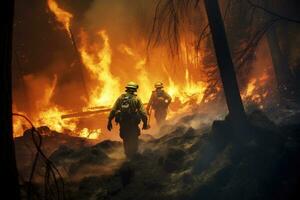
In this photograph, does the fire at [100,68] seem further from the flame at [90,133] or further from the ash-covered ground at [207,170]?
the ash-covered ground at [207,170]

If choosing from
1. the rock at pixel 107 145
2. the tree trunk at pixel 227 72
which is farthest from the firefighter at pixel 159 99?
the tree trunk at pixel 227 72

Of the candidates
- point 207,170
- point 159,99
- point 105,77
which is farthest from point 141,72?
point 207,170

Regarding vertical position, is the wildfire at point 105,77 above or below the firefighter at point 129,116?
above

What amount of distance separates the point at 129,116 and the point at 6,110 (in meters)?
6.67

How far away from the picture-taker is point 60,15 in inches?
878

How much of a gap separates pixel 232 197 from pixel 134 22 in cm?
1833

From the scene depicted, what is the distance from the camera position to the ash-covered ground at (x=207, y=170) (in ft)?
19.9

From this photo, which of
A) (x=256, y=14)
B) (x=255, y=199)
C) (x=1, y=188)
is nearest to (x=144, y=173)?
(x=255, y=199)

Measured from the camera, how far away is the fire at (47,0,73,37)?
22.2 m

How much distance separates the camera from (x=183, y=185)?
689cm

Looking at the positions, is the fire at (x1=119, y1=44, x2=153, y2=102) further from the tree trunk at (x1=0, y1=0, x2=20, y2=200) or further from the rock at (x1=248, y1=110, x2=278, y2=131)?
the tree trunk at (x1=0, y1=0, x2=20, y2=200)

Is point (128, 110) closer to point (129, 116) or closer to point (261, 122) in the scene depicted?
point (129, 116)

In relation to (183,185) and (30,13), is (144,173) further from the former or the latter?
(30,13)

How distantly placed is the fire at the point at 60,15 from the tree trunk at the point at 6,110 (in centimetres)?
2031
